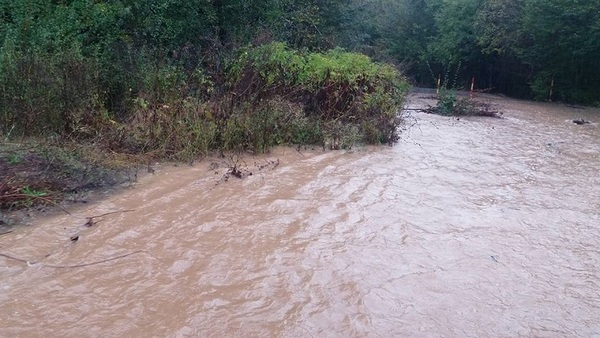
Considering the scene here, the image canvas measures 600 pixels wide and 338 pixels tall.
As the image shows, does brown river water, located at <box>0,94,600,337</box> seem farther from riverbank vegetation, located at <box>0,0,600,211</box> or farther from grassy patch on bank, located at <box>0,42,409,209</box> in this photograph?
riverbank vegetation, located at <box>0,0,600,211</box>

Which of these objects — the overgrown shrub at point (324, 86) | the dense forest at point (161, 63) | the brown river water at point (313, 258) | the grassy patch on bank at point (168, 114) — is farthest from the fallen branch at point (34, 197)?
the overgrown shrub at point (324, 86)

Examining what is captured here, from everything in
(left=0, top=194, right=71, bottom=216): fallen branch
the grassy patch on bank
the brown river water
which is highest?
the grassy patch on bank

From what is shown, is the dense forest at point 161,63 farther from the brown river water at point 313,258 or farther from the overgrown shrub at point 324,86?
the brown river water at point 313,258

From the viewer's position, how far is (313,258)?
5.59 m

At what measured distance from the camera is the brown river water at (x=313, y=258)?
14.4 feet

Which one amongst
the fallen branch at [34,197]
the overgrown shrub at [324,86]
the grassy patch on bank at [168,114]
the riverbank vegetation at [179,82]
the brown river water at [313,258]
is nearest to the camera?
the brown river water at [313,258]

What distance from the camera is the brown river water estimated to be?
14.4 ft

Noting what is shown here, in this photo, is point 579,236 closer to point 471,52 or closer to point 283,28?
point 283,28

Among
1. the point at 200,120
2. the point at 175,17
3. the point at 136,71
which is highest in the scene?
the point at 175,17

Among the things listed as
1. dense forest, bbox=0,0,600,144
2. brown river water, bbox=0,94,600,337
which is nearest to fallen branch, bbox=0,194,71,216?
brown river water, bbox=0,94,600,337

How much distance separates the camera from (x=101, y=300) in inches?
176

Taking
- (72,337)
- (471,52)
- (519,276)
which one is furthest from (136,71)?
(471,52)

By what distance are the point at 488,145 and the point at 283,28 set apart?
722cm

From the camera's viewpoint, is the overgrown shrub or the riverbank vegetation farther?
the overgrown shrub
